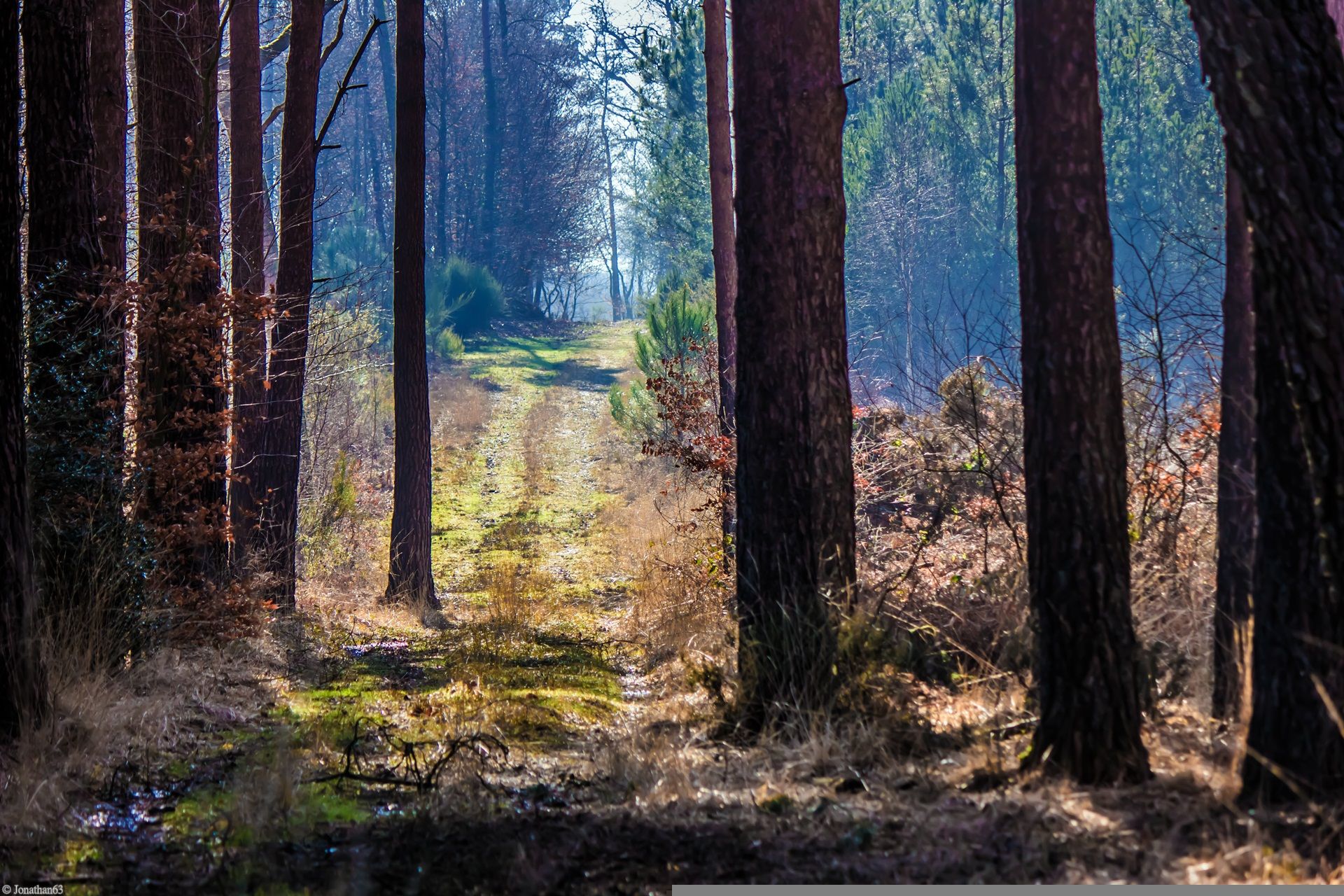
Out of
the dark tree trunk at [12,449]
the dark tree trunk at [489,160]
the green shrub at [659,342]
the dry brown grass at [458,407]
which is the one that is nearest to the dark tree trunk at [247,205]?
the dark tree trunk at [12,449]

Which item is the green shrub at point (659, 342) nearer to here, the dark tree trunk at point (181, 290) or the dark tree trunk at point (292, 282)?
the dark tree trunk at point (292, 282)

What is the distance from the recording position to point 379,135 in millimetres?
49094

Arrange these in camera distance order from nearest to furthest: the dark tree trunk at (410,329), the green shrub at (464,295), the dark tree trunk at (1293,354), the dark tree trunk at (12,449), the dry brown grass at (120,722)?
the dark tree trunk at (1293,354) < the dry brown grass at (120,722) < the dark tree trunk at (12,449) < the dark tree trunk at (410,329) < the green shrub at (464,295)

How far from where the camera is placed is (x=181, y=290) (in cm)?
787

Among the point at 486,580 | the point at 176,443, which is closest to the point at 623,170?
the point at 486,580

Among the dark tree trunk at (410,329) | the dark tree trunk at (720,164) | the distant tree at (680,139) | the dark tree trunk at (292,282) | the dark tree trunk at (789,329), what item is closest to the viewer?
the dark tree trunk at (789,329)

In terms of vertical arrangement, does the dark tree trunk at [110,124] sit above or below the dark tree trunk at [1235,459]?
above

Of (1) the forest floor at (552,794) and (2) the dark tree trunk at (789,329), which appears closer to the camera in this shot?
(1) the forest floor at (552,794)

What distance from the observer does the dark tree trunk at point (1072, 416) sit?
4.61 m

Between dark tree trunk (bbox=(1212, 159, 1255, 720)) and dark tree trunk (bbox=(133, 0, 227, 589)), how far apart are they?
20.3 feet

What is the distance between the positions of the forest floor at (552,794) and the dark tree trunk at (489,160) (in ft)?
118

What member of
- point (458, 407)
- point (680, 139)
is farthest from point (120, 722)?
point (680, 139)

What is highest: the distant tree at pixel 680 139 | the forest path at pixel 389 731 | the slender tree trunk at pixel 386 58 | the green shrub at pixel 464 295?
the slender tree trunk at pixel 386 58

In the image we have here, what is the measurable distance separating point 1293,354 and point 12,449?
5.12m
